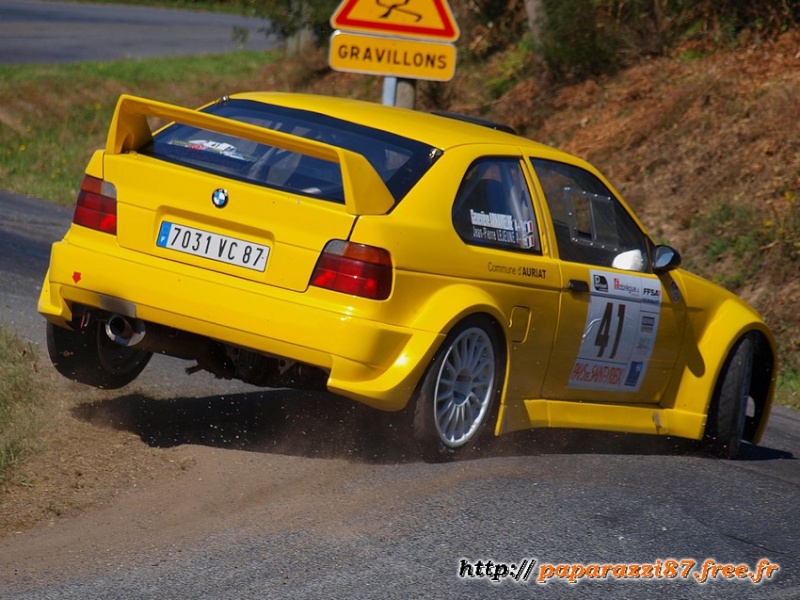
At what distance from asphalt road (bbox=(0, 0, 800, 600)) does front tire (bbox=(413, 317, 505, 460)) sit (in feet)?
0.50

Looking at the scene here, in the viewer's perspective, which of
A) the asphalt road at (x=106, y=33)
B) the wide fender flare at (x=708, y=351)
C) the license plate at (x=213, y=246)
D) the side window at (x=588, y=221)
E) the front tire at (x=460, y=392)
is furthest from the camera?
the asphalt road at (x=106, y=33)

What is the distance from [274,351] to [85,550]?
1.36 metres

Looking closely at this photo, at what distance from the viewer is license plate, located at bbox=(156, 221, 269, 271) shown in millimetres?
6020

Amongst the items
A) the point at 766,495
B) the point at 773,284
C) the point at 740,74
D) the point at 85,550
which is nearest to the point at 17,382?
the point at 85,550

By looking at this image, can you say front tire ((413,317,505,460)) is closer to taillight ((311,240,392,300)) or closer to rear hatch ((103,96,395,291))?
Answer: taillight ((311,240,392,300))

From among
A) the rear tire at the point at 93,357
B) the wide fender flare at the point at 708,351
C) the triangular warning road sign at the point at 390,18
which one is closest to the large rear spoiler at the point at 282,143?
the rear tire at the point at 93,357

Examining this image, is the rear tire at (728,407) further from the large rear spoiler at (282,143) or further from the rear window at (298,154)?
the large rear spoiler at (282,143)

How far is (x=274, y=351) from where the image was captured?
19.5ft

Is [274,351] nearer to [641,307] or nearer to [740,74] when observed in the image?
[641,307]

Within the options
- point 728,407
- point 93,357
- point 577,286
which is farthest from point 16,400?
point 728,407

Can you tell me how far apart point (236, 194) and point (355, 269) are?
0.66m

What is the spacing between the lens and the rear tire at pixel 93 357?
6910mm

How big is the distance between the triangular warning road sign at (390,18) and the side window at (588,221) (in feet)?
9.48

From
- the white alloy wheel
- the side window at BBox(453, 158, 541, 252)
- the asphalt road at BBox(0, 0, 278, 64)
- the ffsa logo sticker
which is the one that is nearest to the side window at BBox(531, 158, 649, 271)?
the ffsa logo sticker
